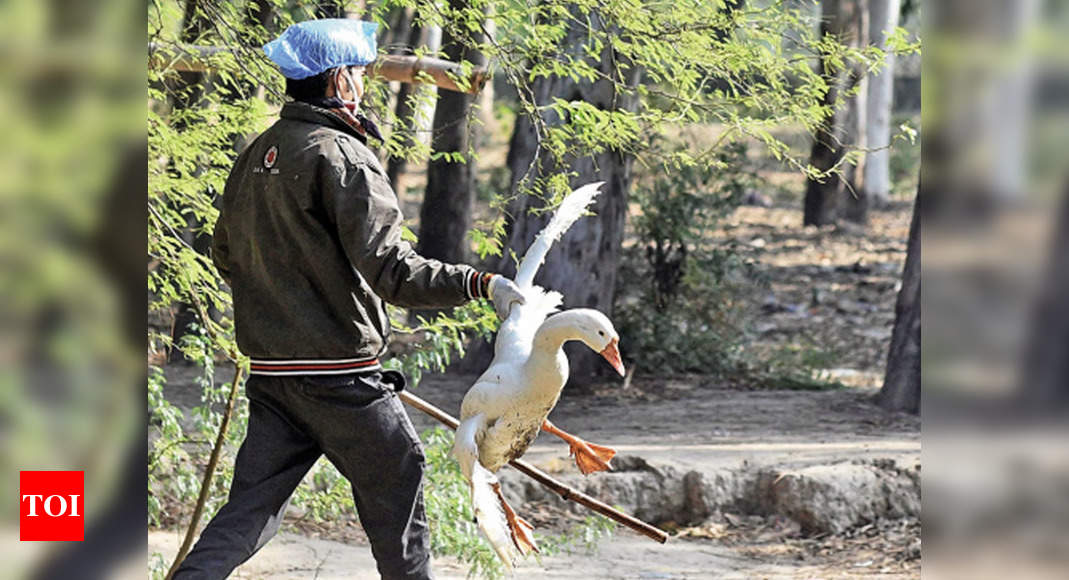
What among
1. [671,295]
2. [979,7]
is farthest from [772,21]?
[671,295]

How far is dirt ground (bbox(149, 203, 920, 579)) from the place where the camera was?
24.0 ft

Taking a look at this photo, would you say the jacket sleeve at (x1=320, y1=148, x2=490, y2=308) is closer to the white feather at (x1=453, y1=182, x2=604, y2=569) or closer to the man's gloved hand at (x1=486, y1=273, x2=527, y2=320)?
the man's gloved hand at (x1=486, y1=273, x2=527, y2=320)

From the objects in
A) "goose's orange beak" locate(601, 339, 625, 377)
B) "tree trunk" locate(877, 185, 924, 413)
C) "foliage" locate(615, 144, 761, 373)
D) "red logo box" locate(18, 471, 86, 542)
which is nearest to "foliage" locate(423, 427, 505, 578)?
"goose's orange beak" locate(601, 339, 625, 377)

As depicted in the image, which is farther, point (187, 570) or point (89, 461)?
point (187, 570)

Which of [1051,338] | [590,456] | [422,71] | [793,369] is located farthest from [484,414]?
[793,369]

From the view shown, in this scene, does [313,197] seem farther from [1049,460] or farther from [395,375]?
[1049,460]

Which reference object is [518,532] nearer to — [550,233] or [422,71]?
[550,233]

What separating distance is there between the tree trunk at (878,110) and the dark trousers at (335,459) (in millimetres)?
17624

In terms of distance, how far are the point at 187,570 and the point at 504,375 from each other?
1.03 meters

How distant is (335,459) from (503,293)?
0.73 meters

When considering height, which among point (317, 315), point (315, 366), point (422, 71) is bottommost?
point (315, 366)

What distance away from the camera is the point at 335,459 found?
12.6 ft

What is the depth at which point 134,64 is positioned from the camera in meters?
1.50

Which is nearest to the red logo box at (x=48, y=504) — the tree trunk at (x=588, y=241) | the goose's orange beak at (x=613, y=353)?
the goose's orange beak at (x=613, y=353)
